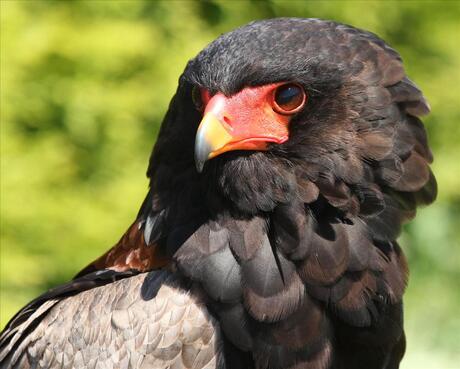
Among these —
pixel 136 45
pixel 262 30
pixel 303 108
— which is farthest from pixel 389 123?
pixel 136 45

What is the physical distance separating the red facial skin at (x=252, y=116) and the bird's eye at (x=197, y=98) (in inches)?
1.0

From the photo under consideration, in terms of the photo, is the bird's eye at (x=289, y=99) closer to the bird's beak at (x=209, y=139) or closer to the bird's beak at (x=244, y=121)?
the bird's beak at (x=244, y=121)

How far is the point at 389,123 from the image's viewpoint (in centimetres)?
312

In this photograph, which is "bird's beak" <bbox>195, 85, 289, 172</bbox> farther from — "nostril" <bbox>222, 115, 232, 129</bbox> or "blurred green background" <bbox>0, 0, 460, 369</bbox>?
"blurred green background" <bbox>0, 0, 460, 369</bbox>

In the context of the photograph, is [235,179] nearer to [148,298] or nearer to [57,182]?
[148,298]

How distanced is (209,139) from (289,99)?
11.6 inches

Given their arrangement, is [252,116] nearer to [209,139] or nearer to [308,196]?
[209,139]

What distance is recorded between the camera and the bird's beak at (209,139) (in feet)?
9.64

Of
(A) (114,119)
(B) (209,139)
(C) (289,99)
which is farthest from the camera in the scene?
(A) (114,119)

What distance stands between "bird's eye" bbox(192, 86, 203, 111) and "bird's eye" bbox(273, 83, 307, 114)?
233 millimetres

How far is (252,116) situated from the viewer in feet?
10.1

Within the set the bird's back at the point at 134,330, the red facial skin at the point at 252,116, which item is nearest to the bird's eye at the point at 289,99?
the red facial skin at the point at 252,116

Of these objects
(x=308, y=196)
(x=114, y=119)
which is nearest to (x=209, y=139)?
(x=308, y=196)

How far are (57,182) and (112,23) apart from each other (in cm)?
94
